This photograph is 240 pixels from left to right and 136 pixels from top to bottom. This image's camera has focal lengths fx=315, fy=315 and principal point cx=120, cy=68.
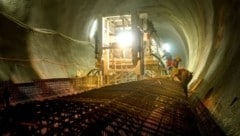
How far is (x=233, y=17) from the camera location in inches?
247

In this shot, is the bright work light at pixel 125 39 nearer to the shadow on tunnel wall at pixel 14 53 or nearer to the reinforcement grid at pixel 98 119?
the shadow on tunnel wall at pixel 14 53

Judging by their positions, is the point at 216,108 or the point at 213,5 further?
the point at 213,5

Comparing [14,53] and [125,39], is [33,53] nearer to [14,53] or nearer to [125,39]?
[14,53]

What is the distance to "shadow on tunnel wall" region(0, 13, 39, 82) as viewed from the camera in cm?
802

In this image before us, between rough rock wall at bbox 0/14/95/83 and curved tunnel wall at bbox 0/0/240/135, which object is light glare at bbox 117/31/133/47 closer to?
curved tunnel wall at bbox 0/0/240/135

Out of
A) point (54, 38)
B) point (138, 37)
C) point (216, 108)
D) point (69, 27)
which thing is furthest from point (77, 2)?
point (216, 108)

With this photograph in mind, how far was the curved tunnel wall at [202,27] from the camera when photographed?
5.02 m

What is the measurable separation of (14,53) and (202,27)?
686cm

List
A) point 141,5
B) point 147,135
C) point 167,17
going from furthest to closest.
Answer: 1. point 167,17
2. point 141,5
3. point 147,135

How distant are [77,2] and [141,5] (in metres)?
4.81

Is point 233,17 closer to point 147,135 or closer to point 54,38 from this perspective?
point 147,135

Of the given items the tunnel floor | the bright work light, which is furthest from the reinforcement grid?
the bright work light

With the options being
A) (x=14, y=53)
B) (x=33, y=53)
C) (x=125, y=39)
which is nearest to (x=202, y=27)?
(x=125, y=39)

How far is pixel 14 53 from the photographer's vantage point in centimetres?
847
